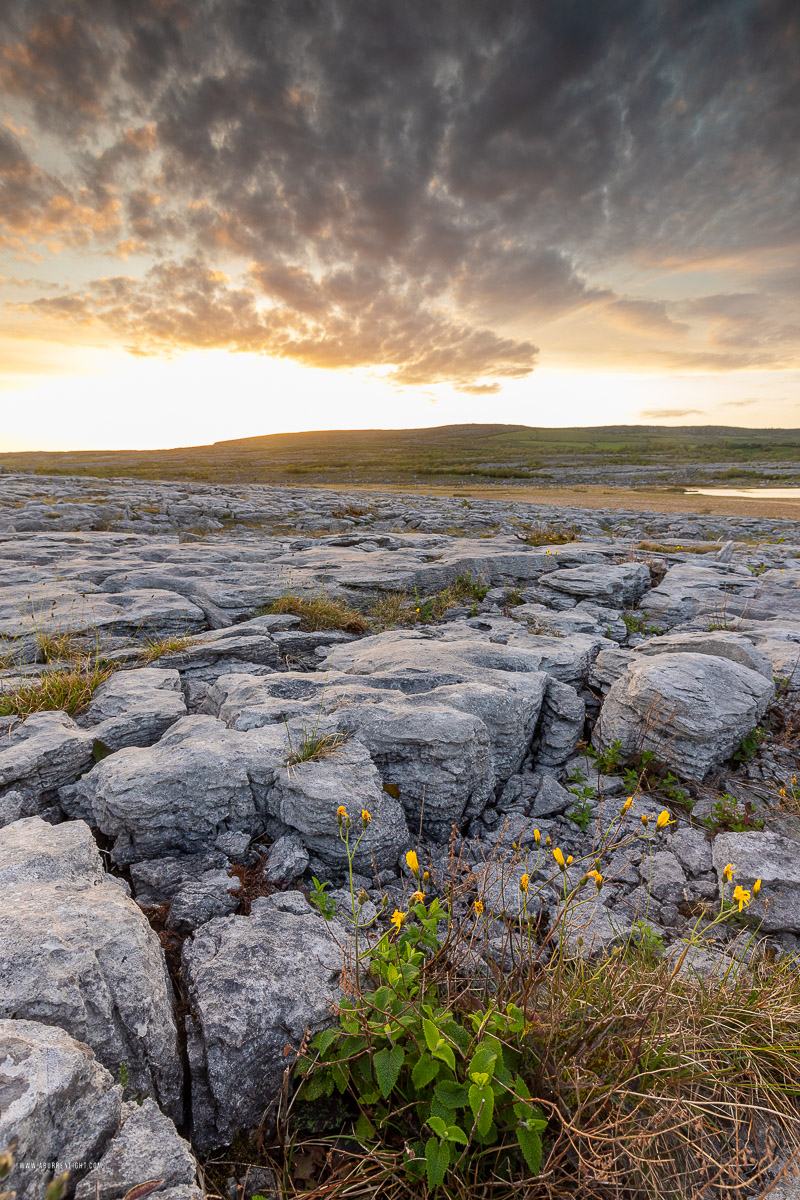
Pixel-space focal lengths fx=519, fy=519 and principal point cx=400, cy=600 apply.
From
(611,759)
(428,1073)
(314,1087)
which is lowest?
(611,759)

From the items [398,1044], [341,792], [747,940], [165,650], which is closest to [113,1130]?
[398,1044]

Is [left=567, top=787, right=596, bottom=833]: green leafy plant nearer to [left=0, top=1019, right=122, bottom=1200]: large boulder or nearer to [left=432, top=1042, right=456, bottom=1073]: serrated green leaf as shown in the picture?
[left=432, top=1042, right=456, bottom=1073]: serrated green leaf

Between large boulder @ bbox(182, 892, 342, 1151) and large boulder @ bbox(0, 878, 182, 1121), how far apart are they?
14cm

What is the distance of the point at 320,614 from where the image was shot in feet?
28.3

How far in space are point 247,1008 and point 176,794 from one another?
1.76 meters

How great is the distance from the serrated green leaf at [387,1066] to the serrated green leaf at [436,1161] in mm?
229

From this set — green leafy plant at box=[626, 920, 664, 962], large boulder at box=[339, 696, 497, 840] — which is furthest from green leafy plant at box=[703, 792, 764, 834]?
large boulder at box=[339, 696, 497, 840]

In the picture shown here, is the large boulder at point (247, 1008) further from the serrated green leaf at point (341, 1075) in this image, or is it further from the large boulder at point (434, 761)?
the large boulder at point (434, 761)

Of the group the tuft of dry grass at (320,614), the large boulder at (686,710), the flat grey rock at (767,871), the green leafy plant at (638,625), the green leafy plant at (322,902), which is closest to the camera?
the green leafy plant at (322,902)

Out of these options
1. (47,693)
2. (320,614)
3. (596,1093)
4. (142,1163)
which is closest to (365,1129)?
(142,1163)

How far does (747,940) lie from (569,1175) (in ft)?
7.67

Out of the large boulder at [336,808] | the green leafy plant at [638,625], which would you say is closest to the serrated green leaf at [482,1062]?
the large boulder at [336,808]

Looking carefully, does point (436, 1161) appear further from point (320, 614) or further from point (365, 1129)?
point (320, 614)

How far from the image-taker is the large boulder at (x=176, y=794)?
384 centimetres
